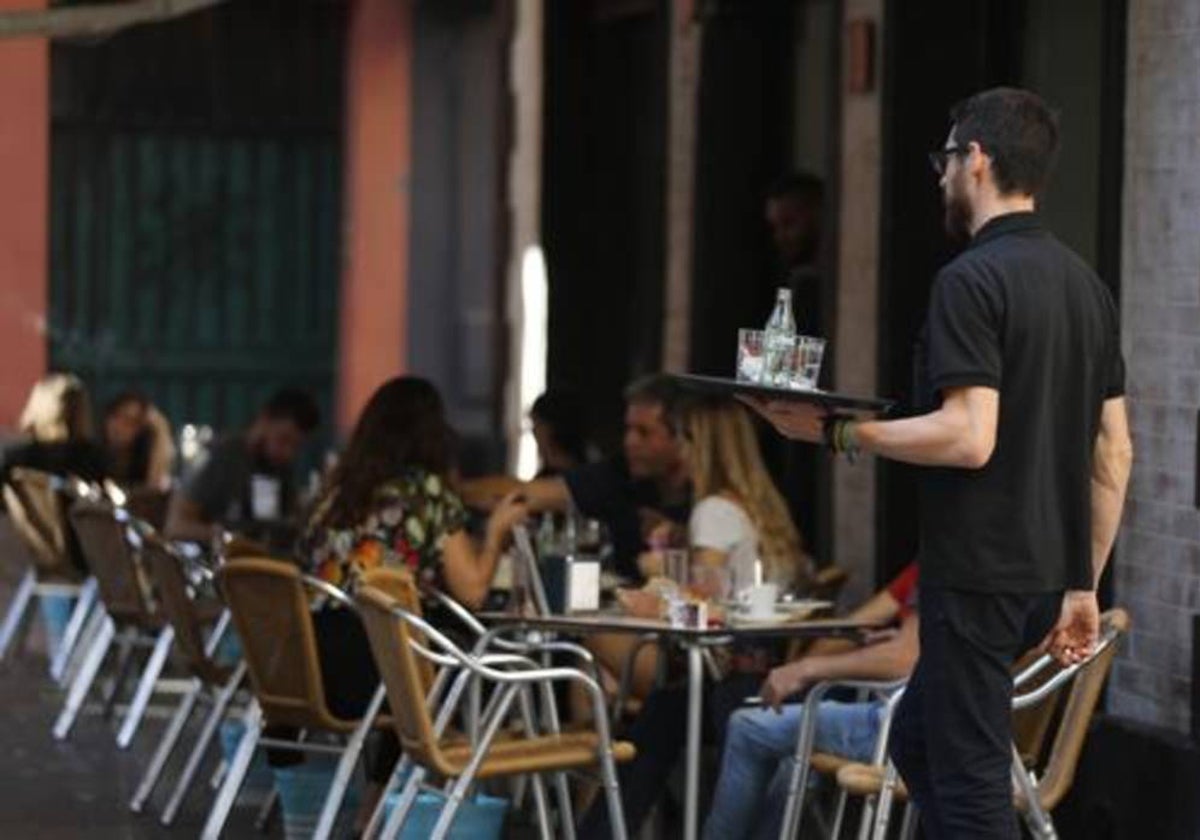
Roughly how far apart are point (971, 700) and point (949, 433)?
53 cm

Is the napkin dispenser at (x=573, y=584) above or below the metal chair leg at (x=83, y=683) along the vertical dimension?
above

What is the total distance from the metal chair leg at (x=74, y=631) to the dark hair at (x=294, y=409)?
38.4 inches

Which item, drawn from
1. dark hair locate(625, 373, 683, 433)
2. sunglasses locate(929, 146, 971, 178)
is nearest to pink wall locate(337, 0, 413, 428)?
dark hair locate(625, 373, 683, 433)

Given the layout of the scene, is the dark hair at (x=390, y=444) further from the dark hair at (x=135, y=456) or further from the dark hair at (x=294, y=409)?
the dark hair at (x=135, y=456)

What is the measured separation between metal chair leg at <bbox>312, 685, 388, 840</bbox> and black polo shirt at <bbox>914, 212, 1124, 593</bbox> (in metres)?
2.49

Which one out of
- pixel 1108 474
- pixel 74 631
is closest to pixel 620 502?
pixel 74 631

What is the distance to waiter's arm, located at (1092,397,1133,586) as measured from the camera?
7270mm

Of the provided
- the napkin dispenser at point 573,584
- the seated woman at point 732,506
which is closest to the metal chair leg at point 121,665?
the seated woman at point 732,506

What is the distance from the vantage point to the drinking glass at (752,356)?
7.15 metres

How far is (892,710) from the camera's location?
839 centimetres

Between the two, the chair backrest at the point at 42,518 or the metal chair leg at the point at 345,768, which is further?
the chair backrest at the point at 42,518

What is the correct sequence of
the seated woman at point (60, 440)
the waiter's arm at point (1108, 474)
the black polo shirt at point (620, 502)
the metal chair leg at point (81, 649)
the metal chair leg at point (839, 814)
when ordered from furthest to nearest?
the seated woman at point (60, 440)
the metal chair leg at point (81, 649)
the black polo shirt at point (620, 502)
the metal chair leg at point (839, 814)
the waiter's arm at point (1108, 474)

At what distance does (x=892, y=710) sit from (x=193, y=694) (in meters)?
3.68

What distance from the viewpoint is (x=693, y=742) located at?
9250 mm
